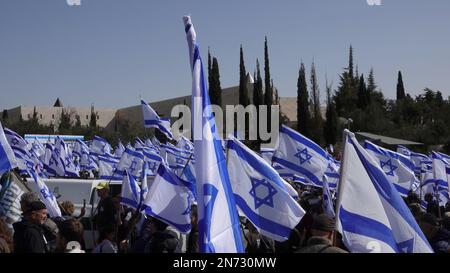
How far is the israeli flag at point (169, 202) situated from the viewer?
Answer: 24.1 ft

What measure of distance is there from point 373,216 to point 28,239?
2980 millimetres

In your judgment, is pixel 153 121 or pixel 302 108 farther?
pixel 302 108

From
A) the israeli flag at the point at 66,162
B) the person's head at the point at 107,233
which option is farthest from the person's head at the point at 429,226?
the israeli flag at the point at 66,162

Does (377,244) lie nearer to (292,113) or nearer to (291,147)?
(291,147)

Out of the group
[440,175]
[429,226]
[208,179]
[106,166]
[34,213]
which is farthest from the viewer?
[106,166]

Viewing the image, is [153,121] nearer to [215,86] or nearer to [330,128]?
[330,128]

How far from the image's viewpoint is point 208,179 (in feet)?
14.4

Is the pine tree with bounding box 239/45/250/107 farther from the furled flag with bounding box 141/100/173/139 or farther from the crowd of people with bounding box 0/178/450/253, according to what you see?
the crowd of people with bounding box 0/178/450/253

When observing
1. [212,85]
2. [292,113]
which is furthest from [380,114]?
[292,113]

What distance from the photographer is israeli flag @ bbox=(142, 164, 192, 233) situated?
7.36 metres

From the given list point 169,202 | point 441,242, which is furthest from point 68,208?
point 441,242

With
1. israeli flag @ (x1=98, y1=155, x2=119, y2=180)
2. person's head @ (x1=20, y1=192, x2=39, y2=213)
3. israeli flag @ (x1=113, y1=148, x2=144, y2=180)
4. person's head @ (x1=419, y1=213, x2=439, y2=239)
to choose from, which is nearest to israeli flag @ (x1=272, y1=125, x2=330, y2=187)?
person's head @ (x1=419, y1=213, x2=439, y2=239)

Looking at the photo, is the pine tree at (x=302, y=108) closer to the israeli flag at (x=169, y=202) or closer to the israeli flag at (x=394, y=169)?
the israeli flag at (x=394, y=169)

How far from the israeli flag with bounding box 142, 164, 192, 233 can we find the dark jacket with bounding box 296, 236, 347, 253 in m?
3.16
